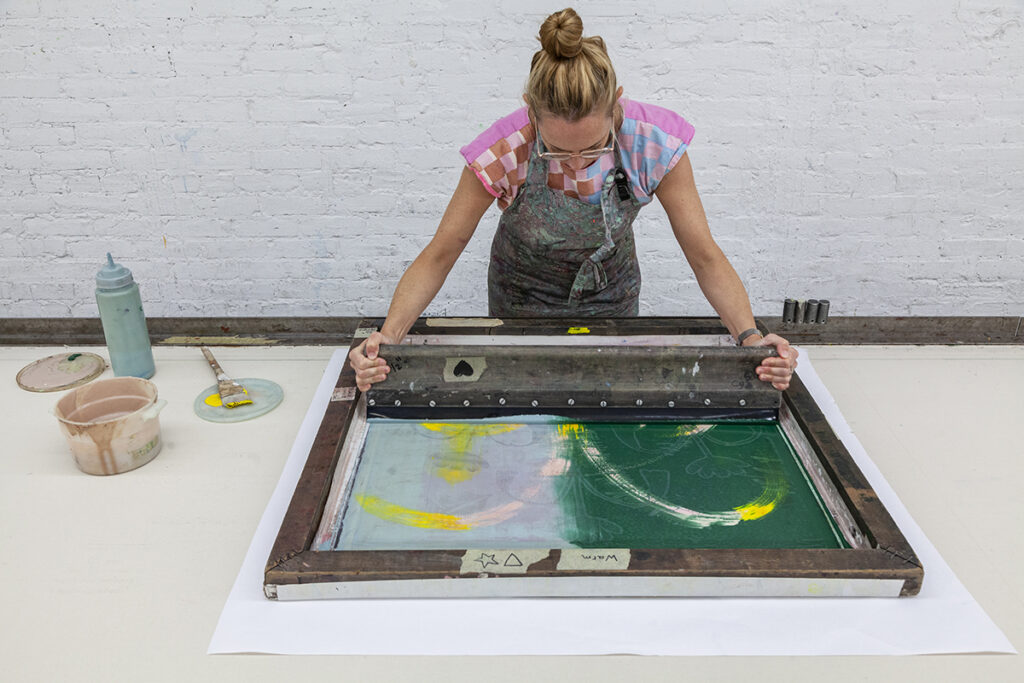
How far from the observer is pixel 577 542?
1079 millimetres

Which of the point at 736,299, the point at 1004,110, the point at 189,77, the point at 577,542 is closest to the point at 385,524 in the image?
the point at 577,542

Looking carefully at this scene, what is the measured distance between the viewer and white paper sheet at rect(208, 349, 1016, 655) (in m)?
0.95

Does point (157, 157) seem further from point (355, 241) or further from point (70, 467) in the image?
point (70, 467)

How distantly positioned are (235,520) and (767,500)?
2.83 feet

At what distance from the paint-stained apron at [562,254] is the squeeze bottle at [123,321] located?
0.80 metres

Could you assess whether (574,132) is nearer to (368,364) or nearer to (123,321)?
(368,364)

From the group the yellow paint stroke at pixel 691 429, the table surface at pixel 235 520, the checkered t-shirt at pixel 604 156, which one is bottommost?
the table surface at pixel 235 520

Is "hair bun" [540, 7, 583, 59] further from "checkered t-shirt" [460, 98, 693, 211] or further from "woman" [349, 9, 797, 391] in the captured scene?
"checkered t-shirt" [460, 98, 693, 211]

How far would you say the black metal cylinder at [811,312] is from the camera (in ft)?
7.65

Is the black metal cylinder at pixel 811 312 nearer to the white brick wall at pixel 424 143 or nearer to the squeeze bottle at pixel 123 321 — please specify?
the white brick wall at pixel 424 143

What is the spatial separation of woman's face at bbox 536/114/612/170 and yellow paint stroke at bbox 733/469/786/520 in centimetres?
65

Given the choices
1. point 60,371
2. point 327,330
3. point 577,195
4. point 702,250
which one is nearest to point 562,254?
point 577,195

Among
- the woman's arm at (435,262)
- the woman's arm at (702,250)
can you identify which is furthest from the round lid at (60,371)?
the woman's arm at (702,250)

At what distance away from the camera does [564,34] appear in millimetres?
1158
